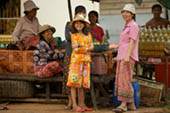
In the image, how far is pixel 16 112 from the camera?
6.83 m

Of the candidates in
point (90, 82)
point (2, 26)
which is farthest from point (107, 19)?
point (90, 82)

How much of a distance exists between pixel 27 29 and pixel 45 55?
103 centimetres

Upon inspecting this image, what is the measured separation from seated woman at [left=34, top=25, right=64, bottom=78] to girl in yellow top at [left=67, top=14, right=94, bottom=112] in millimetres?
676

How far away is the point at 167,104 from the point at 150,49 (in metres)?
1.18

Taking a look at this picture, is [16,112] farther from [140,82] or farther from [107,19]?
[107,19]

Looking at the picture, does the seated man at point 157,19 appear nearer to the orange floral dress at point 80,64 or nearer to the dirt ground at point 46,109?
the dirt ground at point 46,109

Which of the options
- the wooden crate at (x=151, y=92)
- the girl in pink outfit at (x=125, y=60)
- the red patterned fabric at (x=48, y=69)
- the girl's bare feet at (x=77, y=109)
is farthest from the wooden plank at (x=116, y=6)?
the girl's bare feet at (x=77, y=109)

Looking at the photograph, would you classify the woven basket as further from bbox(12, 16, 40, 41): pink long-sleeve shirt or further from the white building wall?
the white building wall

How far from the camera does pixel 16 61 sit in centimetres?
782

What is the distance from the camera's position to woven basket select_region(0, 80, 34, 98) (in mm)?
7660

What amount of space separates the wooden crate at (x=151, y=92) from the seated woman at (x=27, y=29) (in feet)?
7.83

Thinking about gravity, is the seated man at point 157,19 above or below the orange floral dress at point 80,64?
above

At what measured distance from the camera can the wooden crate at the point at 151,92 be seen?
24.5 feet

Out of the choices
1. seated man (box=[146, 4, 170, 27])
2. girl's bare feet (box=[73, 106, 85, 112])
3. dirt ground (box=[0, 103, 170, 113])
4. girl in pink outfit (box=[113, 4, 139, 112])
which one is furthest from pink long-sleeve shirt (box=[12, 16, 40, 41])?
seated man (box=[146, 4, 170, 27])
